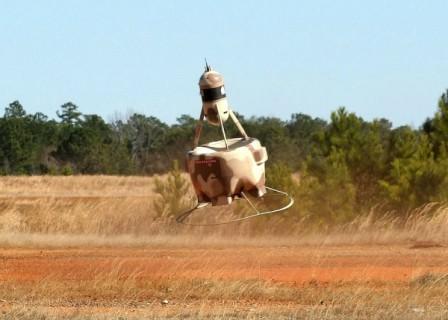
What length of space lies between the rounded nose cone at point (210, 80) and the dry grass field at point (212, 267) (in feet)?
17.8

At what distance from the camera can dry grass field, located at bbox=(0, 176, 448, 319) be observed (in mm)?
16594

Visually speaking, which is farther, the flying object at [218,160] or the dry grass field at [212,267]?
the dry grass field at [212,267]

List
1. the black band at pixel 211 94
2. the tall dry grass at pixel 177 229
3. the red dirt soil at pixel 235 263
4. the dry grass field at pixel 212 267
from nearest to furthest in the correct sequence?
the black band at pixel 211 94 < the dry grass field at pixel 212 267 < the red dirt soil at pixel 235 263 < the tall dry grass at pixel 177 229

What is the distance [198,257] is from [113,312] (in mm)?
8533

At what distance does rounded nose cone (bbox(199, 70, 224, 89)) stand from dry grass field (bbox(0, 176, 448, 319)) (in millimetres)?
5418

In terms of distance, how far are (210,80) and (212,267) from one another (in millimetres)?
12535

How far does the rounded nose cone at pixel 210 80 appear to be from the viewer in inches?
400

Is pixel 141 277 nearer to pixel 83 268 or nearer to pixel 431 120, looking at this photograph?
pixel 83 268

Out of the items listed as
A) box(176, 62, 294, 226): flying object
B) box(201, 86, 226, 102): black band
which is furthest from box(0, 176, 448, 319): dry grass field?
box(201, 86, 226, 102): black band

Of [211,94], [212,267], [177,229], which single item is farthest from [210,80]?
[177,229]

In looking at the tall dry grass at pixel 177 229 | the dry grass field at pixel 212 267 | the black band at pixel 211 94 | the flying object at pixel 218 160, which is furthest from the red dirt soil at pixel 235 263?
the black band at pixel 211 94

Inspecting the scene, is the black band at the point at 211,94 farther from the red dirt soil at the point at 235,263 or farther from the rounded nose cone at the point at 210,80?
the red dirt soil at the point at 235,263

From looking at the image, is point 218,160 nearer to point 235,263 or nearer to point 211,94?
point 211,94

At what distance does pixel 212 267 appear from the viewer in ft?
73.4
